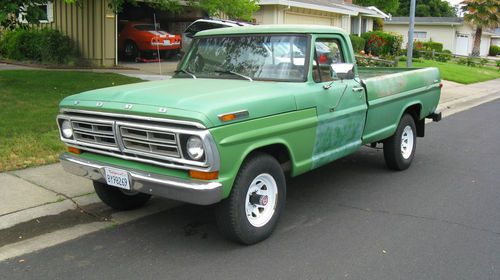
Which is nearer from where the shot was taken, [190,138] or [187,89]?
[190,138]

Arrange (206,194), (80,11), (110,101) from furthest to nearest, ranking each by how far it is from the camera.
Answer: (80,11) → (110,101) → (206,194)

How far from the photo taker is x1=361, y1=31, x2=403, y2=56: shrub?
110 ft

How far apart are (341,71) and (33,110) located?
6263 millimetres

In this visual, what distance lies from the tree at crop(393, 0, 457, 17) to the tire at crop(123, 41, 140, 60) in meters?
54.2

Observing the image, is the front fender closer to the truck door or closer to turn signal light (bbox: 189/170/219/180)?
turn signal light (bbox: 189/170/219/180)

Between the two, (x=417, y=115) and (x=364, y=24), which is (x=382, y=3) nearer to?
(x=364, y=24)

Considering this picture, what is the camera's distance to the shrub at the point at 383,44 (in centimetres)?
3350

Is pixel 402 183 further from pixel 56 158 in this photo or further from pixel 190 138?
pixel 56 158

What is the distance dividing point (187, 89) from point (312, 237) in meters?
1.79

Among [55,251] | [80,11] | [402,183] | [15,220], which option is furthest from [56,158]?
[80,11]

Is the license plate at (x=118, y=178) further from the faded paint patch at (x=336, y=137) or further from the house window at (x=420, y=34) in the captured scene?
the house window at (x=420, y=34)

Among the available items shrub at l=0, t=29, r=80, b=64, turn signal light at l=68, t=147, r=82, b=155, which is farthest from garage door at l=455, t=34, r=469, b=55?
turn signal light at l=68, t=147, r=82, b=155

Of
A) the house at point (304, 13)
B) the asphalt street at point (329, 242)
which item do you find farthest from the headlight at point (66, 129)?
the house at point (304, 13)

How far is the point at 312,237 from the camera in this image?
488 centimetres
